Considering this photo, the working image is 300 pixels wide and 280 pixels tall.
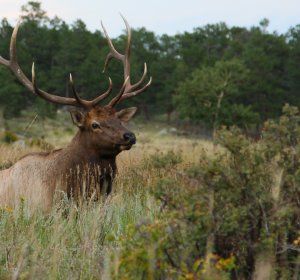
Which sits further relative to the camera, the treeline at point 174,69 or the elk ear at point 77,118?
the treeline at point 174,69

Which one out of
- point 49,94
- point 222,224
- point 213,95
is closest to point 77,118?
point 49,94

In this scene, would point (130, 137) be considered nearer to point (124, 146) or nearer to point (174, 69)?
point (124, 146)

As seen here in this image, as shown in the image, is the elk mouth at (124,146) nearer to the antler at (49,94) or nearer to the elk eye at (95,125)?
the elk eye at (95,125)

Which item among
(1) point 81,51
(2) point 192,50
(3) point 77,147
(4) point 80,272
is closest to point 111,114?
(3) point 77,147

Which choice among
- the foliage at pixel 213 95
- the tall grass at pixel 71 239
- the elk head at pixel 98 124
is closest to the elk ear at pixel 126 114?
the elk head at pixel 98 124

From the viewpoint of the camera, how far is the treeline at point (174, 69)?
1986 inches

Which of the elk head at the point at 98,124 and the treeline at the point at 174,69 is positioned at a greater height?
the treeline at the point at 174,69

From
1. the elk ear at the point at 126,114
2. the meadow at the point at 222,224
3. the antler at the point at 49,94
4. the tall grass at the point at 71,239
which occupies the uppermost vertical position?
the antler at the point at 49,94

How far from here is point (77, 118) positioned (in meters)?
6.81

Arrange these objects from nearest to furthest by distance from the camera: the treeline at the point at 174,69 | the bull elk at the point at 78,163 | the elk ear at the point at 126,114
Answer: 1. the bull elk at the point at 78,163
2. the elk ear at the point at 126,114
3. the treeline at the point at 174,69

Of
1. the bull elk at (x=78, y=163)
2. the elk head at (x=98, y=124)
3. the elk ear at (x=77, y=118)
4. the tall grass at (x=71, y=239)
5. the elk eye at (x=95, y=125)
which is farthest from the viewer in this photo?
the elk ear at (x=77, y=118)

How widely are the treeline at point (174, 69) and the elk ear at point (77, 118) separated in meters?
40.1

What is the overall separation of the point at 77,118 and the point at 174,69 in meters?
57.6

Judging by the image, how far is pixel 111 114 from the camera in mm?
6848
